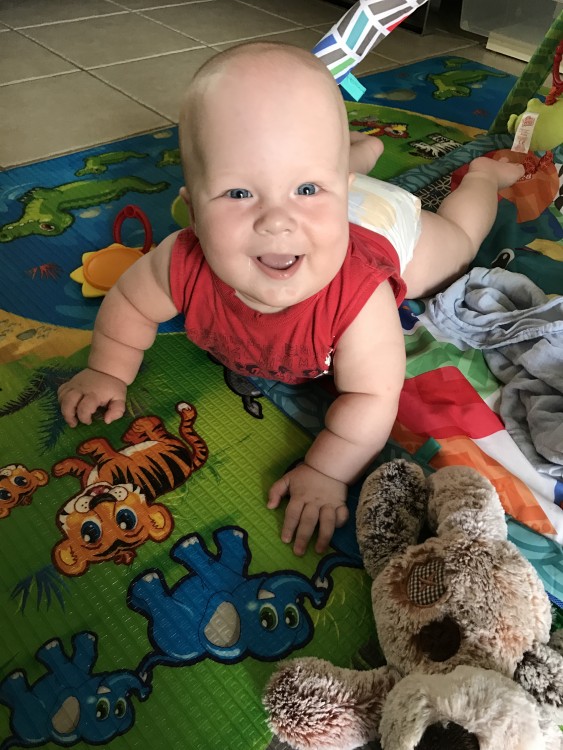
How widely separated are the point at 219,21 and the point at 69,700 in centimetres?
192

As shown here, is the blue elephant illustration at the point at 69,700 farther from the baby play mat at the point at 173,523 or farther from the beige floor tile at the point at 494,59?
the beige floor tile at the point at 494,59

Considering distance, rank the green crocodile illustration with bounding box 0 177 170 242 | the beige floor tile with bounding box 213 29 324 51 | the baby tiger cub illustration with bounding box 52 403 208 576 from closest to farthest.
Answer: the baby tiger cub illustration with bounding box 52 403 208 576
the green crocodile illustration with bounding box 0 177 170 242
the beige floor tile with bounding box 213 29 324 51

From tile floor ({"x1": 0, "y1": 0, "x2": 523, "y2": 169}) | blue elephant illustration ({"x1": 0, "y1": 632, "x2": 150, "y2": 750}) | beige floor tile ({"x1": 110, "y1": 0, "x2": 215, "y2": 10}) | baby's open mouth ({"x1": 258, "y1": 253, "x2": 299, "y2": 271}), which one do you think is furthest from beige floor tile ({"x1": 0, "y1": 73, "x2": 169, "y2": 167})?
blue elephant illustration ({"x1": 0, "y1": 632, "x2": 150, "y2": 750})

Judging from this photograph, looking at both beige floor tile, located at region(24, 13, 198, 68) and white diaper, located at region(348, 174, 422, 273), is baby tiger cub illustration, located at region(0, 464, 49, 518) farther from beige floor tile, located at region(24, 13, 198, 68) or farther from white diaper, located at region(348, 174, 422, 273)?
beige floor tile, located at region(24, 13, 198, 68)

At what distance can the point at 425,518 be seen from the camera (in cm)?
60

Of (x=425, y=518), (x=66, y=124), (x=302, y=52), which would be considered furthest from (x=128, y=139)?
(x=425, y=518)

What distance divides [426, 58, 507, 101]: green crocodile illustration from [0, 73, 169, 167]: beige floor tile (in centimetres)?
65

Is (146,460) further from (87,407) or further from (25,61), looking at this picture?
(25,61)

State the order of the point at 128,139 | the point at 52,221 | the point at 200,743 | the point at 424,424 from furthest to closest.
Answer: the point at 128,139, the point at 52,221, the point at 424,424, the point at 200,743

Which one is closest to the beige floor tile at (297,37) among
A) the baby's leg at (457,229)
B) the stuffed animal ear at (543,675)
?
the baby's leg at (457,229)

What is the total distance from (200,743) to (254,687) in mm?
56

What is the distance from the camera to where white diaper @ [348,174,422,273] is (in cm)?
77

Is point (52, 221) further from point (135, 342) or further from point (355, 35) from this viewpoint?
point (355, 35)

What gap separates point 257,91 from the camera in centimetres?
50
